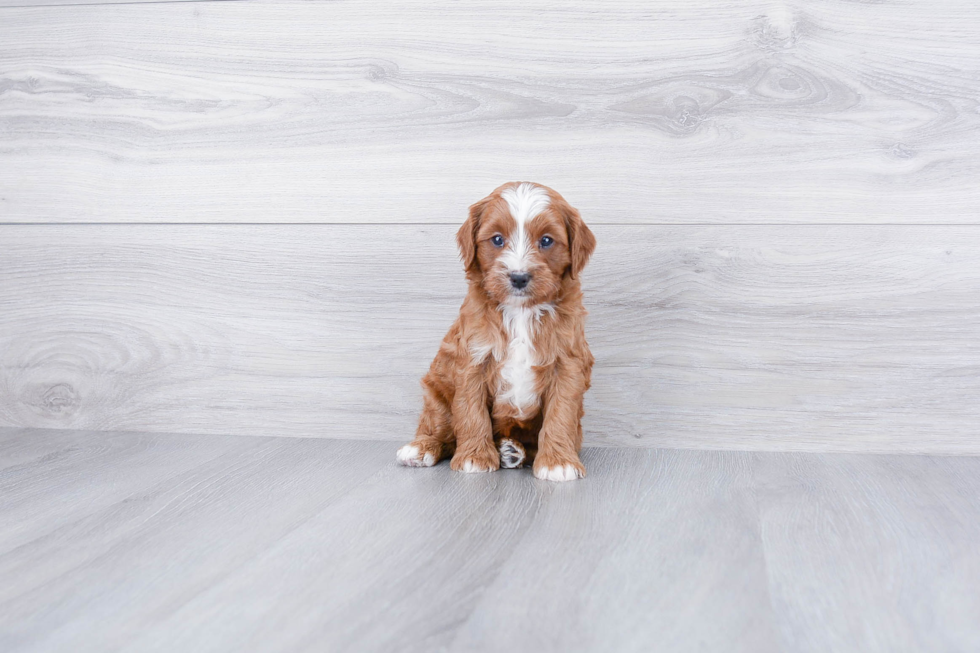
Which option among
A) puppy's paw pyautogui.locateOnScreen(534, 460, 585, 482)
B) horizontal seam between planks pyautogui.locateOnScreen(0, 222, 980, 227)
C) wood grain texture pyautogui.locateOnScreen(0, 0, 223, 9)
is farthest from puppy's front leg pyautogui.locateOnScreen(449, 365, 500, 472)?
wood grain texture pyautogui.locateOnScreen(0, 0, 223, 9)

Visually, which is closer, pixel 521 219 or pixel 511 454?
pixel 521 219

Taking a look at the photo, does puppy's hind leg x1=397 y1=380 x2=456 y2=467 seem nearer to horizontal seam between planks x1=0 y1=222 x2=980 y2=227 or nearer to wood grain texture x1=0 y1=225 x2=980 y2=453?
wood grain texture x1=0 y1=225 x2=980 y2=453

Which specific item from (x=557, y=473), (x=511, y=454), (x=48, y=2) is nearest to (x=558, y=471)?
(x=557, y=473)

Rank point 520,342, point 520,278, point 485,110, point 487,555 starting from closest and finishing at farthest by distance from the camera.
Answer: point 487,555, point 520,278, point 520,342, point 485,110

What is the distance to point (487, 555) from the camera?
1272 mm

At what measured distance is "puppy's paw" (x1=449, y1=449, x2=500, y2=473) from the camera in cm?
178

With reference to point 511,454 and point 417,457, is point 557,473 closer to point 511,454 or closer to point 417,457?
point 511,454

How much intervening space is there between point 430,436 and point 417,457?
0.22 ft

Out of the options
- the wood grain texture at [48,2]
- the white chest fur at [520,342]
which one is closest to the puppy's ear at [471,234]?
the white chest fur at [520,342]

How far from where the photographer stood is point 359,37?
2146 mm

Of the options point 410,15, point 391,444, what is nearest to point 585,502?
point 391,444

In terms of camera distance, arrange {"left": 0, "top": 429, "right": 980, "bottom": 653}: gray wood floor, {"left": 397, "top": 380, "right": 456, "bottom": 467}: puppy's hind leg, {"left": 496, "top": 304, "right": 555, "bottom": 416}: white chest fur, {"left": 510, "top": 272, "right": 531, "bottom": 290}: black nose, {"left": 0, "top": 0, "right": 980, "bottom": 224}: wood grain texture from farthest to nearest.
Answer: {"left": 0, "top": 0, "right": 980, "bottom": 224}: wood grain texture
{"left": 397, "top": 380, "right": 456, "bottom": 467}: puppy's hind leg
{"left": 496, "top": 304, "right": 555, "bottom": 416}: white chest fur
{"left": 510, "top": 272, "right": 531, "bottom": 290}: black nose
{"left": 0, "top": 429, "right": 980, "bottom": 653}: gray wood floor

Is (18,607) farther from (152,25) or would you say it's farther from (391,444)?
(152,25)

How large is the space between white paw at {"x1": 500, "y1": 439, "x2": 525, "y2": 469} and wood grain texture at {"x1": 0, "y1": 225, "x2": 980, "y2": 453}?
0.34m
